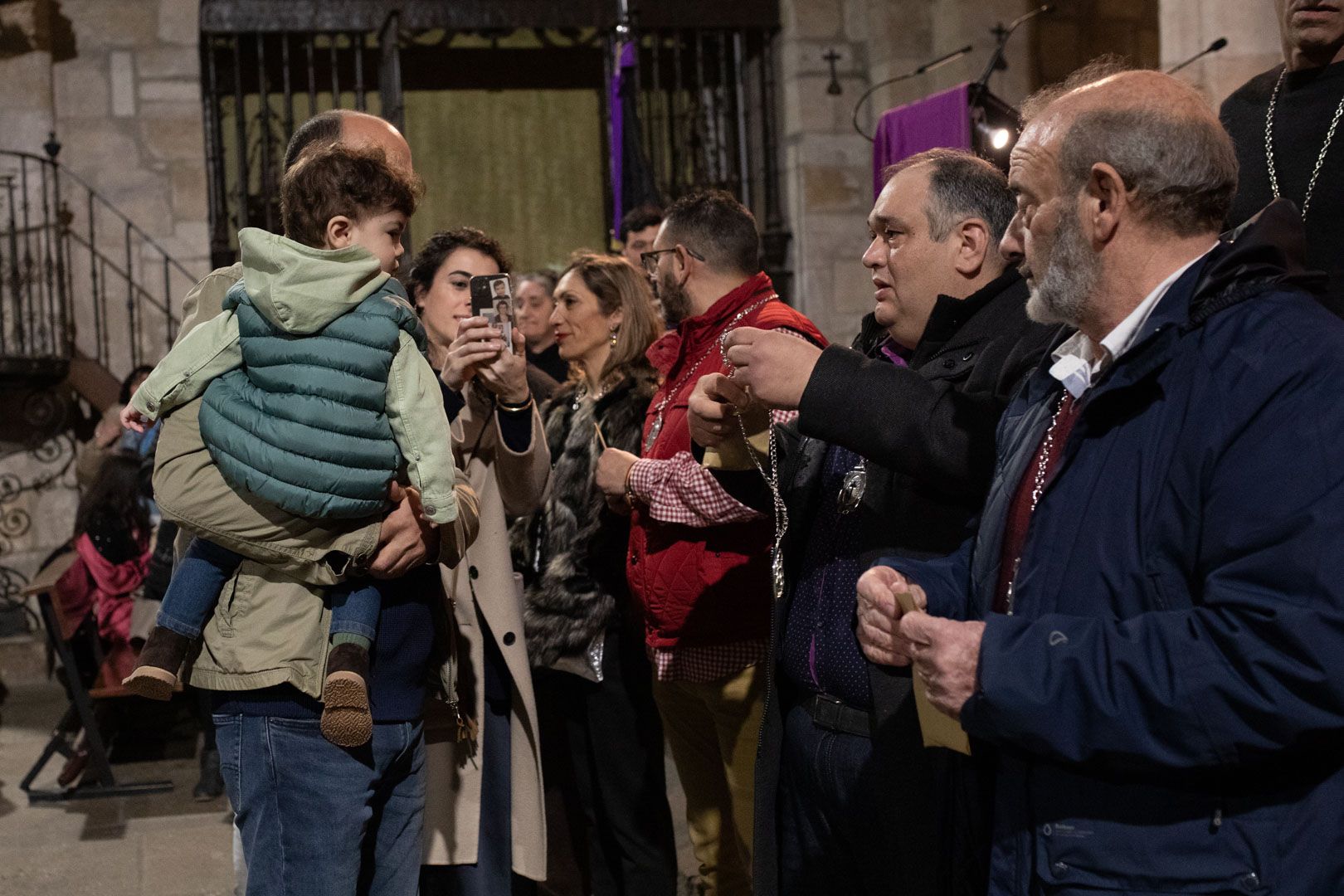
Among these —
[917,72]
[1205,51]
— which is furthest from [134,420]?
[917,72]

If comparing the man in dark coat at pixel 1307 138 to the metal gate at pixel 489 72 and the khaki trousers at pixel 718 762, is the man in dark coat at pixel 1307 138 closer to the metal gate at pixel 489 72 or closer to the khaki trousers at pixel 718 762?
the khaki trousers at pixel 718 762

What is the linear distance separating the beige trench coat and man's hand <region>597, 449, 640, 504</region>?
193mm

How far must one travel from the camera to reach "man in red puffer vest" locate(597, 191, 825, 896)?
3344 millimetres

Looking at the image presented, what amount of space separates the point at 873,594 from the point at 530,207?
8.43 meters

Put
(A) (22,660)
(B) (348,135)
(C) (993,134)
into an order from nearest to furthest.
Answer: (B) (348,135) → (C) (993,134) → (A) (22,660)

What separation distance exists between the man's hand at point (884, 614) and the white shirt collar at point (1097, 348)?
338 millimetres

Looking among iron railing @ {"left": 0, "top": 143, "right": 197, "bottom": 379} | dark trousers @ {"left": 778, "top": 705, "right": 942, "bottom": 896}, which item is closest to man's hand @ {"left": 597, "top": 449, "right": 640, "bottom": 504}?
dark trousers @ {"left": 778, "top": 705, "right": 942, "bottom": 896}

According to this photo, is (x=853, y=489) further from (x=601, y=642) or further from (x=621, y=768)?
(x=621, y=768)

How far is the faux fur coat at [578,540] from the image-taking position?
12.5 ft

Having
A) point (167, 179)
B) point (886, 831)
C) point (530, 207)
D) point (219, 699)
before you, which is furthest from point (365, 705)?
point (530, 207)

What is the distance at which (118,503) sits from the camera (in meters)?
6.05

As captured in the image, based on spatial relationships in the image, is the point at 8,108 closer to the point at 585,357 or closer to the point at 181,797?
the point at 181,797

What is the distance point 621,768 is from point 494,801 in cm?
58

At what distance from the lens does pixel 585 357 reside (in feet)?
13.9
